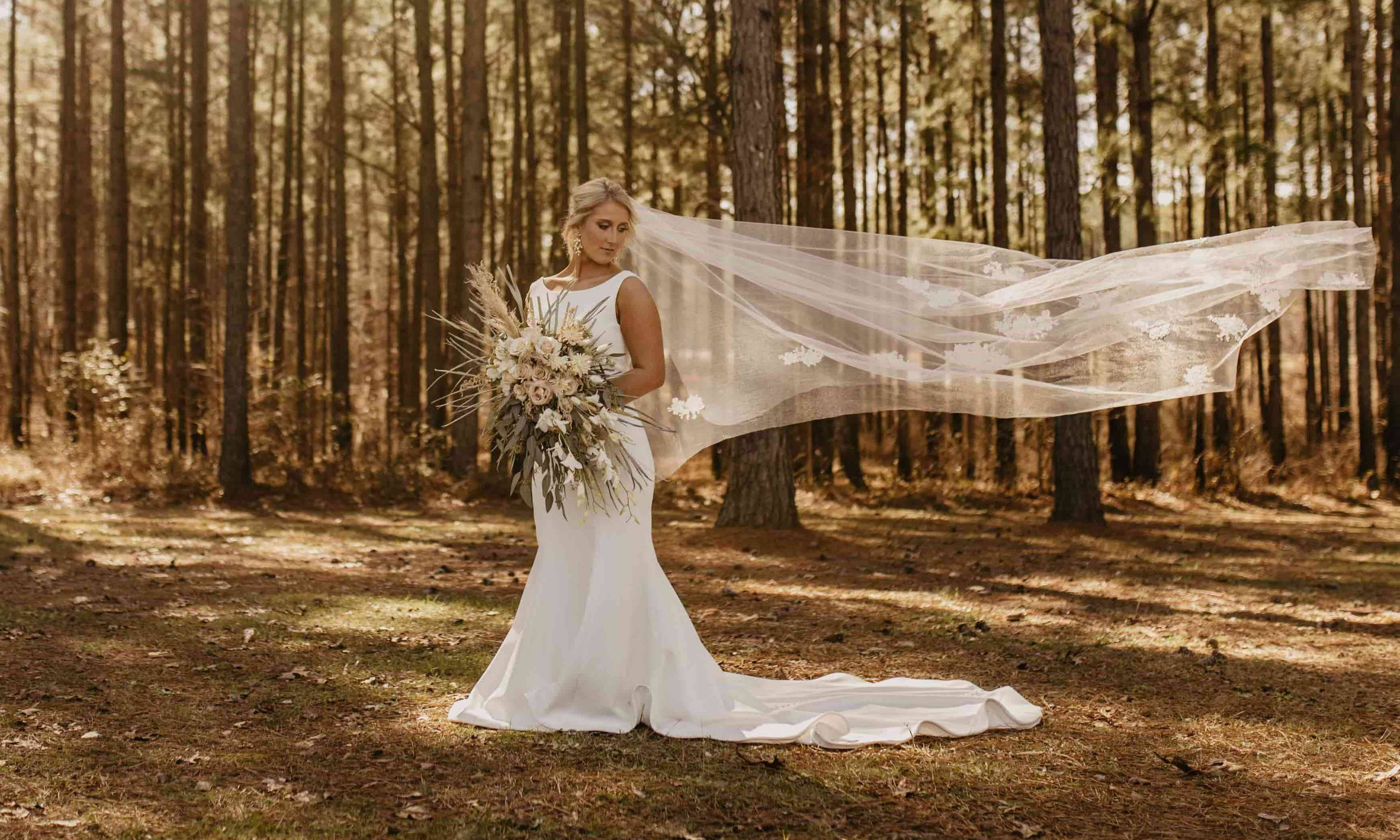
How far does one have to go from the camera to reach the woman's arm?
216 inches

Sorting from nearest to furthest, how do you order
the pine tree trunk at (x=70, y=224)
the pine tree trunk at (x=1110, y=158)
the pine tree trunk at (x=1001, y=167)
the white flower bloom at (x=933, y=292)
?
the white flower bloom at (x=933, y=292)
the pine tree trunk at (x=1110, y=158)
the pine tree trunk at (x=1001, y=167)
the pine tree trunk at (x=70, y=224)

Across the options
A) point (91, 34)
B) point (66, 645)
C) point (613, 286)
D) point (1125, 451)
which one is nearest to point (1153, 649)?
point (613, 286)

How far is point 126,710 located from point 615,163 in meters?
18.9

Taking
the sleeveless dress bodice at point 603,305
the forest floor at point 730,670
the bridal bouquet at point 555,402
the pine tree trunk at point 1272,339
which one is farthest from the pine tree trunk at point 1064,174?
the bridal bouquet at point 555,402

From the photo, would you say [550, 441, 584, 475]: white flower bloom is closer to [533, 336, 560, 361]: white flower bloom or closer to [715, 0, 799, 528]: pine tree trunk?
[533, 336, 560, 361]: white flower bloom

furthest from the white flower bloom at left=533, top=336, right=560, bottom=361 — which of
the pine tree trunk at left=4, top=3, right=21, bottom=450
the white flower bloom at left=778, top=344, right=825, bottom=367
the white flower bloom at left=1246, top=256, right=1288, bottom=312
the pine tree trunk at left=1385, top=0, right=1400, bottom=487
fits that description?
the pine tree trunk at left=4, top=3, right=21, bottom=450

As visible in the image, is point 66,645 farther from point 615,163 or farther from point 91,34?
point 91,34

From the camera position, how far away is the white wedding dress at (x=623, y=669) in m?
5.32

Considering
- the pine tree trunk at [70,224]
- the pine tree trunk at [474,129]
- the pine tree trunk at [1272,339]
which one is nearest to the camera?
the pine tree trunk at [474,129]

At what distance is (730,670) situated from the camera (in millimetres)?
6652

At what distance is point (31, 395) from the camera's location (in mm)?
23703

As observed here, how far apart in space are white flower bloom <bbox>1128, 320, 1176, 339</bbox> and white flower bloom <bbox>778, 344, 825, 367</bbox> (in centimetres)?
180

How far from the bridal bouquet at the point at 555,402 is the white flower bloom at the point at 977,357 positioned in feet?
6.72

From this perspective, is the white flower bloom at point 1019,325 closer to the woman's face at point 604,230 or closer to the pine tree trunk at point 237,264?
the woman's face at point 604,230
